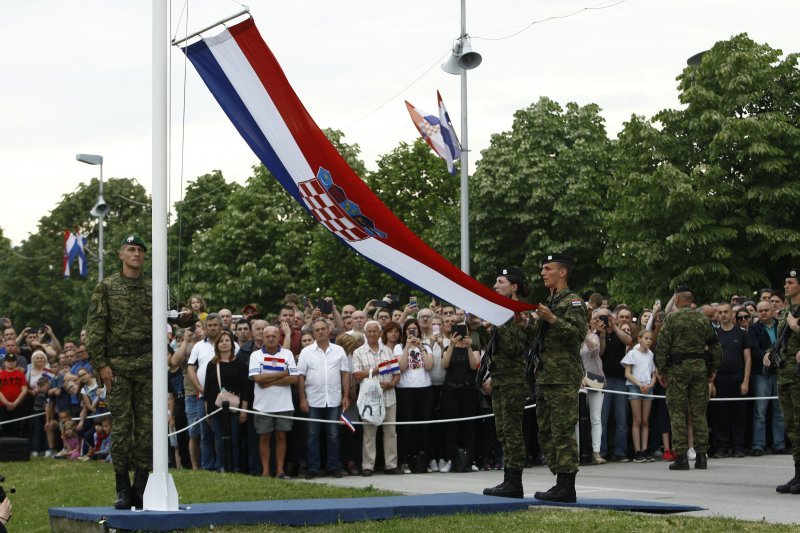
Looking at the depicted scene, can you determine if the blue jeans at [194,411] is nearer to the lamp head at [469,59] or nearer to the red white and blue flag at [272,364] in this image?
the red white and blue flag at [272,364]

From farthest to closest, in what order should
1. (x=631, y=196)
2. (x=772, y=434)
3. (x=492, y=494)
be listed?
1. (x=631, y=196)
2. (x=772, y=434)
3. (x=492, y=494)

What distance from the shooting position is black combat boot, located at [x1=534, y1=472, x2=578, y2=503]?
1159 cm

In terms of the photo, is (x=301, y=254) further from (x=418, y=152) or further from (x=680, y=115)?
(x=680, y=115)

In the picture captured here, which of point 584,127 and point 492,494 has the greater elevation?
point 584,127

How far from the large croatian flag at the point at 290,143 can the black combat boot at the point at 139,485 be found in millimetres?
2831

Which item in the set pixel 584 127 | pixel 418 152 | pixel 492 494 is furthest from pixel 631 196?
pixel 492 494

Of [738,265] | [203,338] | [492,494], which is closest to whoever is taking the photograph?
[492,494]

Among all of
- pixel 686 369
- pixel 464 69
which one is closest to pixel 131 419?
pixel 686 369

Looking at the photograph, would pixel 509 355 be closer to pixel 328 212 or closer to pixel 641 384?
pixel 328 212

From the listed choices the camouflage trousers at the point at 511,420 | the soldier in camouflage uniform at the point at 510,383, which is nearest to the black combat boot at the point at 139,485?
the soldier in camouflage uniform at the point at 510,383

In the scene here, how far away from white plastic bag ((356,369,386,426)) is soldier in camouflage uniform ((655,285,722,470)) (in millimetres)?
4121

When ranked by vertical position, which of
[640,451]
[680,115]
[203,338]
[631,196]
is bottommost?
[640,451]

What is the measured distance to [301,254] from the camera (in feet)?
224

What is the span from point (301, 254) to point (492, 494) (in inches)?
2231
